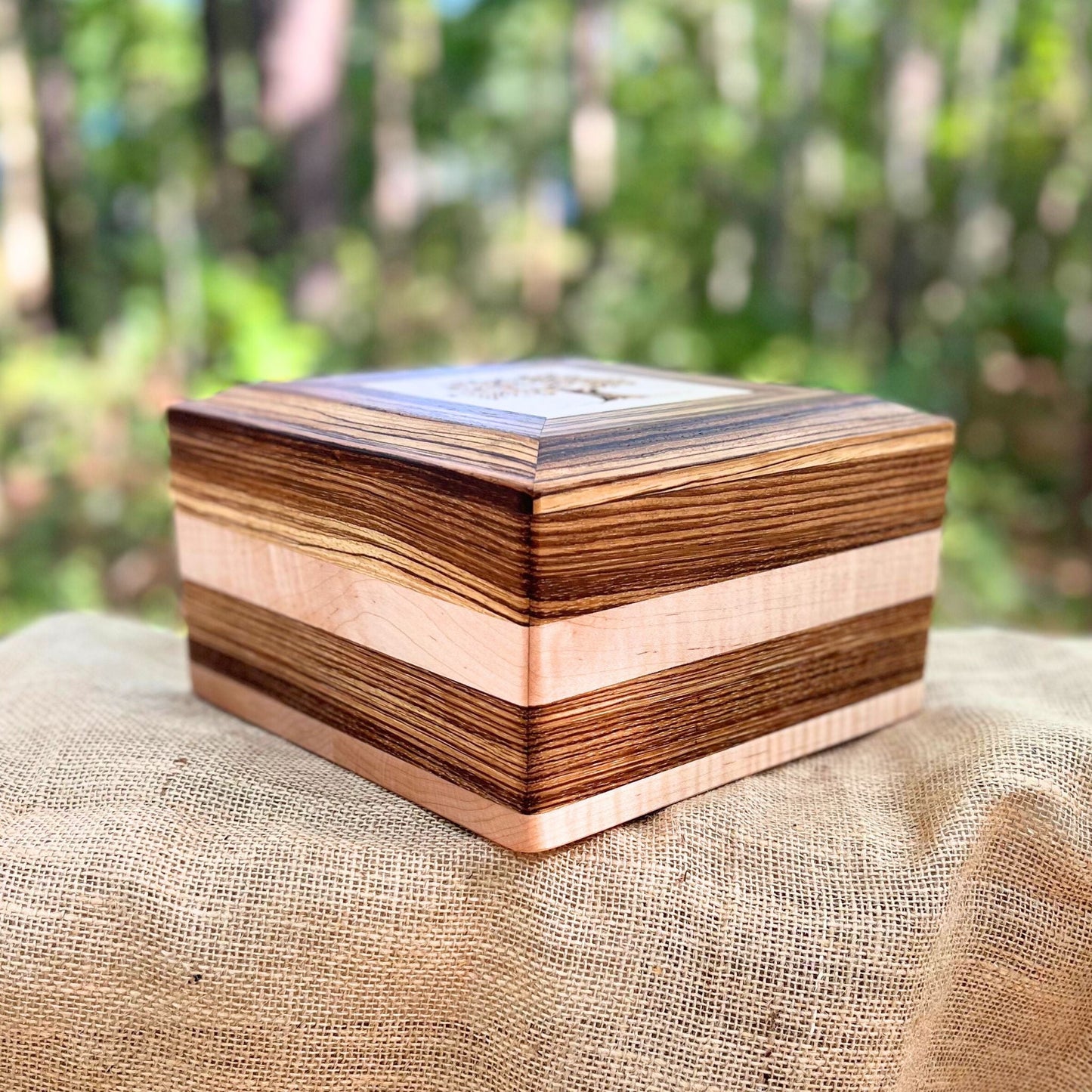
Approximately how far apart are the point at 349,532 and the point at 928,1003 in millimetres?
470

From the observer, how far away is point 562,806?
66cm

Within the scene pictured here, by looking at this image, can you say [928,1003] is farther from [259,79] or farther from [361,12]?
[361,12]

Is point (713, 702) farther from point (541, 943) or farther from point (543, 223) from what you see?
point (543, 223)

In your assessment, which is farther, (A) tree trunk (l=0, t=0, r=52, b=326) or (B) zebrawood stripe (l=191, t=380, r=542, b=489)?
(A) tree trunk (l=0, t=0, r=52, b=326)

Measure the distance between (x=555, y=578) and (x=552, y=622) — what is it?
26 mm

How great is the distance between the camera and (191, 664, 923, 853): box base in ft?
2.18

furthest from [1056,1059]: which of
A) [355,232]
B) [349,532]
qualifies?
[355,232]

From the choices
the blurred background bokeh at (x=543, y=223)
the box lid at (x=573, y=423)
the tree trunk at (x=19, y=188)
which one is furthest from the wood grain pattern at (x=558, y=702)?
the tree trunk at (x=19, y=188)

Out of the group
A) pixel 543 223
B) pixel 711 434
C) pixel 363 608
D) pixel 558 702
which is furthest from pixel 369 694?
pixel 543 223

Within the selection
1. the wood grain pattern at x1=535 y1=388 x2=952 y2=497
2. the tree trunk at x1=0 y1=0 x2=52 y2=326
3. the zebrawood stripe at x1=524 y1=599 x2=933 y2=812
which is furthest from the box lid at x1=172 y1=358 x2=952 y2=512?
the tree trunk at x1=0 y1=0 x2=52 y2=326

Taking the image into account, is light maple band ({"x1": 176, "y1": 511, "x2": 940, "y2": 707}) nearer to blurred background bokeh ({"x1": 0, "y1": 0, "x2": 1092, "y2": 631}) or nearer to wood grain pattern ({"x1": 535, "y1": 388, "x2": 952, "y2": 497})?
wood grain pattern ({"x1": 535, "y1": 388, "x2": 952, "y2": 497})

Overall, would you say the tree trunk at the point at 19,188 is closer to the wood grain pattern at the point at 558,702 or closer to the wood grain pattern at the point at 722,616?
the wood grain pattern at the point at 558,702

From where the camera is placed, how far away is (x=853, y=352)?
5.80 m

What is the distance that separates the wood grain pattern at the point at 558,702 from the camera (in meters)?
0.64
